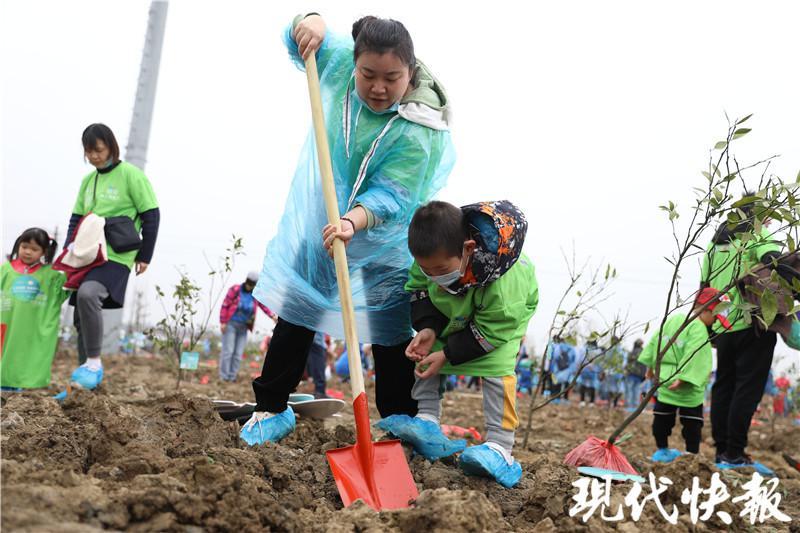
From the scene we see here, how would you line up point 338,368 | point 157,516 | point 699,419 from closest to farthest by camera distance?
point 157,516 → point 699,419 → point 338,368

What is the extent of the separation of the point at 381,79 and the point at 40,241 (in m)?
3.38

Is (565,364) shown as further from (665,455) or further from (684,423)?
(665,455)

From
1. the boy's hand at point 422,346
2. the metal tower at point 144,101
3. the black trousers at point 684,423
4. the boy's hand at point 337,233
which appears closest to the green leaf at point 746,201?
the boy's hand at point 422,346

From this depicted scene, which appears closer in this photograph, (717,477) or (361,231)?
(717,477)

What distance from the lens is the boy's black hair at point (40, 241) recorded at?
16.0 feet

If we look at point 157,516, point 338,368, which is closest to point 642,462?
point 157,516

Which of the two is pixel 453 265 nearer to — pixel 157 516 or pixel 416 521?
pixel 416 521

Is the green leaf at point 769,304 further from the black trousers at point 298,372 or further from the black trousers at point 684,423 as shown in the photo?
the black trousers at point 684,423

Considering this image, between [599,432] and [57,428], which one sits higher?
[57,428]

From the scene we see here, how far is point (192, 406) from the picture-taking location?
9.64 feet

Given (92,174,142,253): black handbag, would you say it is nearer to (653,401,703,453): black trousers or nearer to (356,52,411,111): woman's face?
(356,52,411,111): woman's face

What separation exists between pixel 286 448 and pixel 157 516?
3.90 ft

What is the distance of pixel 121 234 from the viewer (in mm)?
4297

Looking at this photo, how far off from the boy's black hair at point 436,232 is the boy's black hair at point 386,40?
60 centimetres
